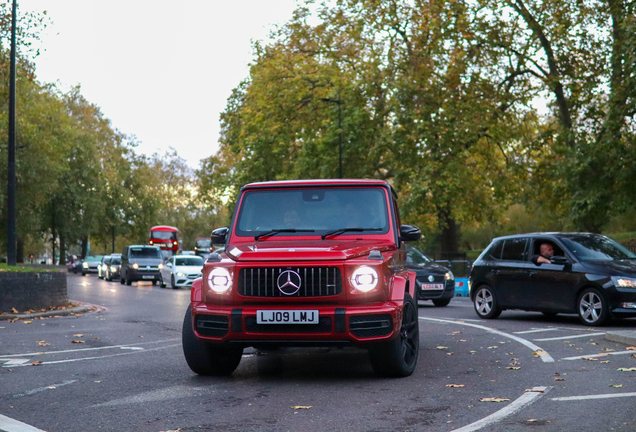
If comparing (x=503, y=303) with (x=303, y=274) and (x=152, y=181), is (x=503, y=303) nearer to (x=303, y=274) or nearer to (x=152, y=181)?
(x=303, y=274)

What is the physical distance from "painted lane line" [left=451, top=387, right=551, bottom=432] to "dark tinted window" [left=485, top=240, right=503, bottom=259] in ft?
29.7

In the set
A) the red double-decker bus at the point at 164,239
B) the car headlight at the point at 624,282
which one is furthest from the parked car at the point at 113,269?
the car headlight at the point at 624,282

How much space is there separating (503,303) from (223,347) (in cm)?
889

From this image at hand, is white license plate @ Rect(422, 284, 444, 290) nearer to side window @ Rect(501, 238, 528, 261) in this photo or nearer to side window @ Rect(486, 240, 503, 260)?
side window @ Rect(486, 240, 503, 260)

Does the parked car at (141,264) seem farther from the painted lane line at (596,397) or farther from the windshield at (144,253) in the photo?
the painted lane line at (596,397)

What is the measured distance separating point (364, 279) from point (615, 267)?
7.75 meters

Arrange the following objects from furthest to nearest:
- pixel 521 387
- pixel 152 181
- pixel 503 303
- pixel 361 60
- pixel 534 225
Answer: pixel 152 181, pixel 534 225, pixel 361 60, pixel 503 303, pixel 521 387

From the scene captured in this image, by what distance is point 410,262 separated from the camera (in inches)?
845

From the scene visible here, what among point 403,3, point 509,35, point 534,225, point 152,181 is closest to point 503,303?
point 509,35

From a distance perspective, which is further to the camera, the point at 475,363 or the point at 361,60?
the point at 361,60

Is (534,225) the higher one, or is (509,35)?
(509,35)

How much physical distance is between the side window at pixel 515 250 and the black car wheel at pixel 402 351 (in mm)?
7480

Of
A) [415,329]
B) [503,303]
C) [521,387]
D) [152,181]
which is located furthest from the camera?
[152,181]

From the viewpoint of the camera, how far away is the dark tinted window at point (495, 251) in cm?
1669
